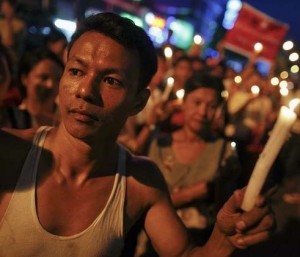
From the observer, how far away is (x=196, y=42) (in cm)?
812

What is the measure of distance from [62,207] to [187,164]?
1.85 metres

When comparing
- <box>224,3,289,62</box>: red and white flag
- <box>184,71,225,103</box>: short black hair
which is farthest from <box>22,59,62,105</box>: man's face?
<box>224,3,289,62</box>: red and white flag

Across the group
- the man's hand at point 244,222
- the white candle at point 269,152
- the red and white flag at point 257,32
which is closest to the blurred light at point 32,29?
the red and white flag at point 257,32

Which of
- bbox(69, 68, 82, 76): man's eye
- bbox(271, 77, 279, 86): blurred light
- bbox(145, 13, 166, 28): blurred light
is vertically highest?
bbox(69, 68, 82, 76): man's eye

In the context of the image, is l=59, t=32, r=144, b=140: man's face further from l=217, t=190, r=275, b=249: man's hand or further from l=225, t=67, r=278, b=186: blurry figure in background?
l=225, t=67, r=278, b=186: blurry figure in background

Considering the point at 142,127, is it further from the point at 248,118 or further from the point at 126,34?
the point at 126,34

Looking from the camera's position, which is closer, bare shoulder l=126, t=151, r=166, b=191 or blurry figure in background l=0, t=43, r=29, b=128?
bare shoulder l=126, t=151, r=166, b=191

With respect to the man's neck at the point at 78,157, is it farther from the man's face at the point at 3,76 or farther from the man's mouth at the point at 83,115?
the man's face at the point at 3,76

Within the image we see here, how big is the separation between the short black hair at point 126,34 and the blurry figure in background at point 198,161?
1.40m

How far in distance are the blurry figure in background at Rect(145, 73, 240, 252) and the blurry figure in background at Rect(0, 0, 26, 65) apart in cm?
214

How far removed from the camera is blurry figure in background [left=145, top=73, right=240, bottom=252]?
3.53 metres

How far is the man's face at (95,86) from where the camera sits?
200cm

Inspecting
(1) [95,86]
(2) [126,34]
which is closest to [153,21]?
(2) [126,34]

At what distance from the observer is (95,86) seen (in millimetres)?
2012
